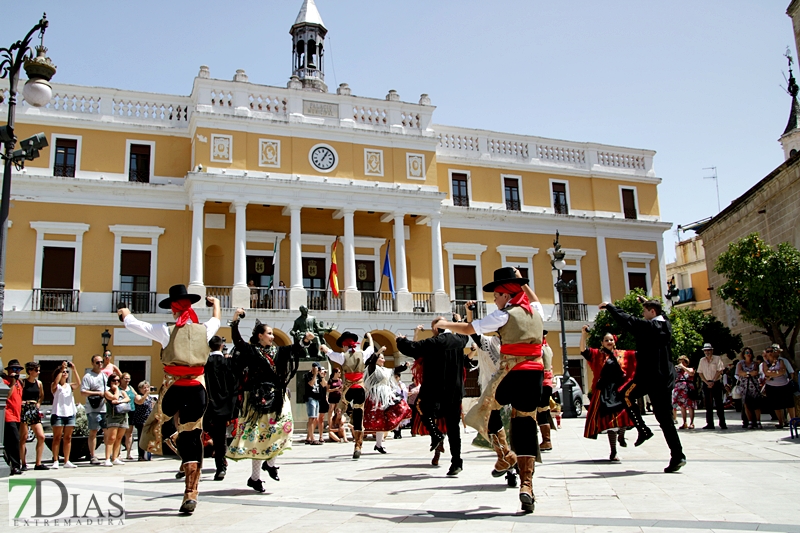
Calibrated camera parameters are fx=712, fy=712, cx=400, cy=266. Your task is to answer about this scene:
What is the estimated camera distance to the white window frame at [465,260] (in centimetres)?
2894

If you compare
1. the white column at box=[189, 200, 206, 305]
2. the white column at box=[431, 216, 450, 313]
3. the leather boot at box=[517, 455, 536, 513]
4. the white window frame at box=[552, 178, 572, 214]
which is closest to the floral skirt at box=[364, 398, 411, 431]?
the leather boot at box=[517, 455, 536, 513]

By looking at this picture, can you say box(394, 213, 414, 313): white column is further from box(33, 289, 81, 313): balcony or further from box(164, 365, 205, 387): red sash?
box(164, 365, 205, 387): red sash

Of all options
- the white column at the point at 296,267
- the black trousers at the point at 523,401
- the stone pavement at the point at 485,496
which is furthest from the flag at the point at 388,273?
the black trousers at the point at 523,401

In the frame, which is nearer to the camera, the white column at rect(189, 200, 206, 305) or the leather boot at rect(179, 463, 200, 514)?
the leather boot at rect(179, 463, 200, 514)

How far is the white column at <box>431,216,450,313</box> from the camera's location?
26.8 m

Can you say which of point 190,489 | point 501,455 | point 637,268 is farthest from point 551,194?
point 190,489

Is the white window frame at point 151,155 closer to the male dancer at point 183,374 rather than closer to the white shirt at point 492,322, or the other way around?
the male dancer at point 183,374

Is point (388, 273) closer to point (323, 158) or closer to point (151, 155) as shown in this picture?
point (323, 158)

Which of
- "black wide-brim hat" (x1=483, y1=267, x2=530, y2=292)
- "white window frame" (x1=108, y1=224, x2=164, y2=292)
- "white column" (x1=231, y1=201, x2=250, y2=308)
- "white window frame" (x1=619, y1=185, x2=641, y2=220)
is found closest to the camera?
"black wide-brim hat" (x1=483, y1=267, x2=530, y2=292)

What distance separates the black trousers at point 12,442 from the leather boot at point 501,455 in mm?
6561

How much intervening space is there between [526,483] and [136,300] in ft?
70.3

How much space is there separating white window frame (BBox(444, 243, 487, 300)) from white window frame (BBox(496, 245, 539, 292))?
0.87 metres

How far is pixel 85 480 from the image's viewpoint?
7.82m

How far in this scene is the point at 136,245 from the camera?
975 inches
